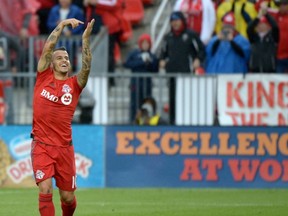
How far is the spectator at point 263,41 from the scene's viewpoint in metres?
21.5

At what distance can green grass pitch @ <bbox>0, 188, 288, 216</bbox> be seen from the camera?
16047mm

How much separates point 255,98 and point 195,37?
1750mm

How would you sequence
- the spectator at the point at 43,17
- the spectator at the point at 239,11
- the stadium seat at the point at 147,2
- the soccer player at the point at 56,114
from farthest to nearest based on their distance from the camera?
the stadium seat at the point at 147,2 → the spectator at the point at 43,17 → the spectator at the point at 239,11 → the soccer player at the point at 56,114

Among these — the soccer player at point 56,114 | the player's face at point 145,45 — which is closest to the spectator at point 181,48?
the player's face at point 145,45

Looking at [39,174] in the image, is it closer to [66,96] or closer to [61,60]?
[66,96]

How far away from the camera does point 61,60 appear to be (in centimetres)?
1380

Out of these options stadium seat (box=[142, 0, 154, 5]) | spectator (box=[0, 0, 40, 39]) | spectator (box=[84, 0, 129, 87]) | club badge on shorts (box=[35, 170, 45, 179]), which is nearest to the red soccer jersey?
club badge on shorts (box=[35, 170, 45, 179])

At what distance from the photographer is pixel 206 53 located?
21781 millimetres

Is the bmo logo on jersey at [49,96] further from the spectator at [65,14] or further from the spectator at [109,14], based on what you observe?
the spectator at [109,14]

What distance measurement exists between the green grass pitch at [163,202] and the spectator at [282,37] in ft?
10.1

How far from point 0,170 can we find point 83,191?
68.1 inches

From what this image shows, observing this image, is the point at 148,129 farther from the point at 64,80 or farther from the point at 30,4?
the point at 64,80

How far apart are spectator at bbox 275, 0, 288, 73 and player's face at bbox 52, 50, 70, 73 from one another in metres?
8.90

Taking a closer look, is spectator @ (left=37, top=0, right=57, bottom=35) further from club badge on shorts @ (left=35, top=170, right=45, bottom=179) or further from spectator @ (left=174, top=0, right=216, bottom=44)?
club badge on shorts @ (left=35, top=170, right=45, bottom=179)
